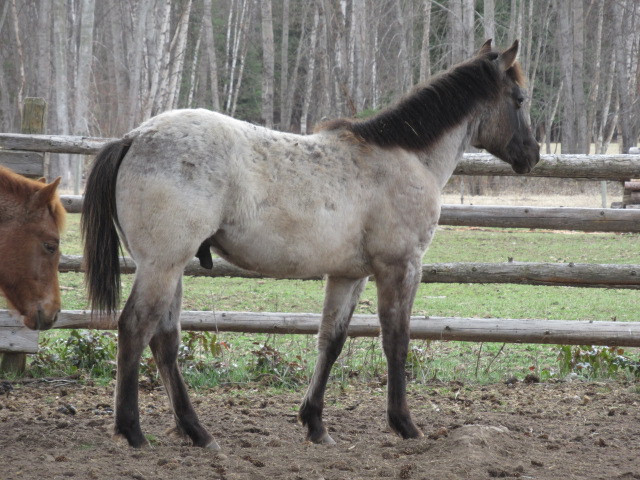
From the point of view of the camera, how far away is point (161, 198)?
3875 millimetres

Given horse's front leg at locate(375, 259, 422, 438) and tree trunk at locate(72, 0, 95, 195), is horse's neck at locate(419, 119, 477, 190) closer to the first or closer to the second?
horse's front leg at locate(375, 259, 422, 438)

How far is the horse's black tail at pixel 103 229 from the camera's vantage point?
159 inches

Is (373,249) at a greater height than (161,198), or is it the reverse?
(161,198)

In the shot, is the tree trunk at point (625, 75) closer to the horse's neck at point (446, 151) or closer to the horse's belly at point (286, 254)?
the horse's neck at point (446, 151)

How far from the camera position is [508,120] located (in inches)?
203

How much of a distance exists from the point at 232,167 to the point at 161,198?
0.43m

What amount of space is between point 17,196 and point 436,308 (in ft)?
19.7

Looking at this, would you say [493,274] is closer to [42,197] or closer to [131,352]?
[131,352]

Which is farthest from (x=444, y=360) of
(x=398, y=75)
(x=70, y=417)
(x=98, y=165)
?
(x=398, y=75)

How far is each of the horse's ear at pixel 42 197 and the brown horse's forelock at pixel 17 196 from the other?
4 centimetres

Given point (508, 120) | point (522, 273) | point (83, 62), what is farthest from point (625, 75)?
point (508, 120)

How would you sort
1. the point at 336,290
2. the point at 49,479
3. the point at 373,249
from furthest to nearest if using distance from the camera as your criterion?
the point at 336,290, the point at 373,249, the point at 49,479

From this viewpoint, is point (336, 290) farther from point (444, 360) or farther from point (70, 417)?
point (444, 360)

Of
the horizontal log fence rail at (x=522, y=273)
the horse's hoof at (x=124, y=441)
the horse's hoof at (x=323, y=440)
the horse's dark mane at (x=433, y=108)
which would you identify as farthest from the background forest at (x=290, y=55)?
the horse's hoof at (x=124, y=441)
